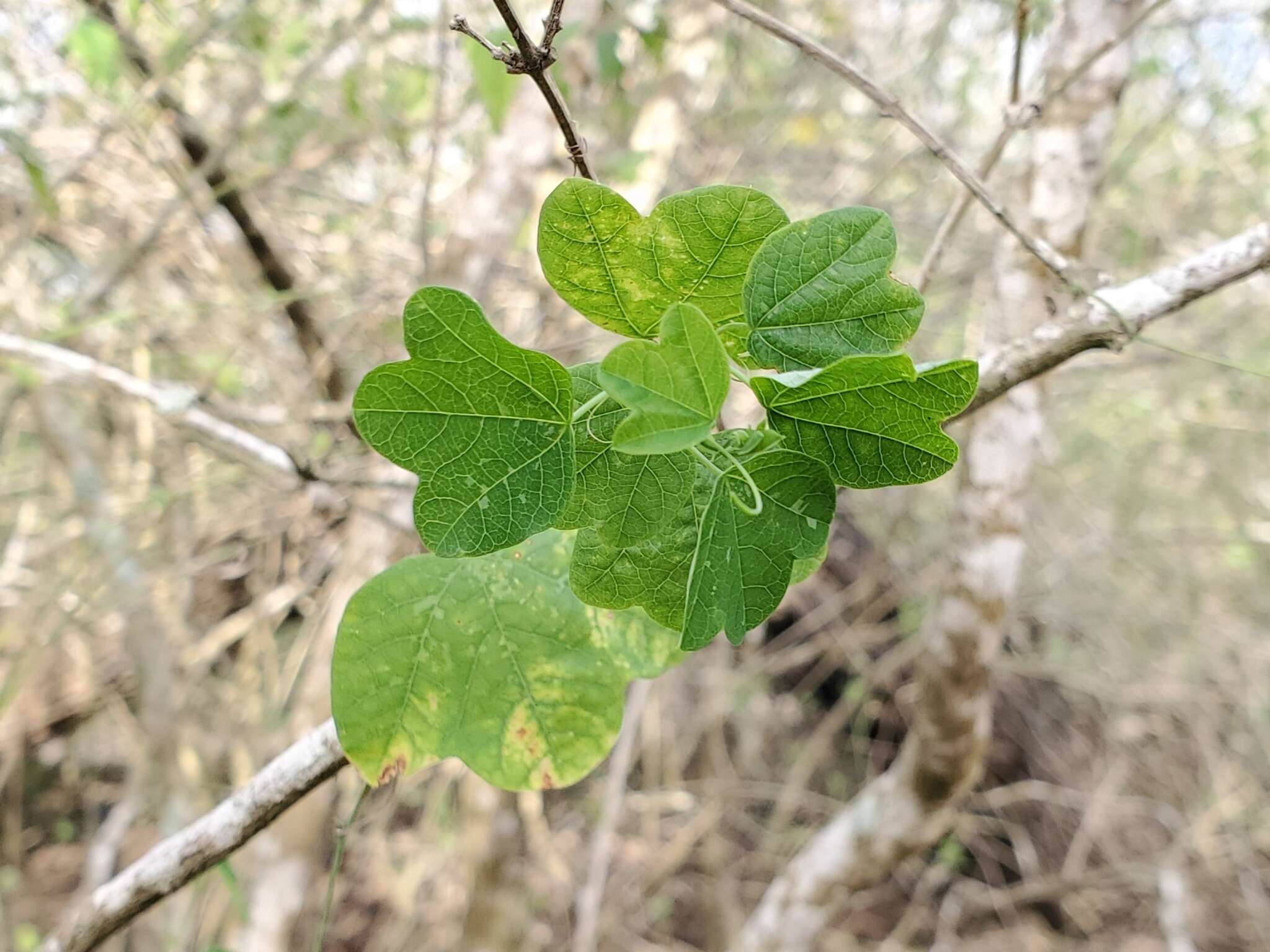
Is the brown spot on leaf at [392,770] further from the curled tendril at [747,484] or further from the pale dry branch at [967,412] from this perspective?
the curled tendril at [747,484]

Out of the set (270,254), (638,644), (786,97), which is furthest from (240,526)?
(786,97)

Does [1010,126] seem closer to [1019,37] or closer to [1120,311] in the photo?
[1019,37]

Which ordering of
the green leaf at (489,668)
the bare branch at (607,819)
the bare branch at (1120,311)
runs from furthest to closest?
the bare branch at (607,819) < the bare branch at (1120,311) < the green leaf at (489,668)

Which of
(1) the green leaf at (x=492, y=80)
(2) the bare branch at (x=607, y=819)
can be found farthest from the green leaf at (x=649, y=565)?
(2) the bare branch at (x=607, y=819)

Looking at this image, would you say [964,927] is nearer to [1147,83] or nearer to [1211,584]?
[1211,584]

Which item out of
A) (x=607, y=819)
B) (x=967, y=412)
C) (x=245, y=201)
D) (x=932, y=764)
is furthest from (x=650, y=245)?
(x=607, y=819)

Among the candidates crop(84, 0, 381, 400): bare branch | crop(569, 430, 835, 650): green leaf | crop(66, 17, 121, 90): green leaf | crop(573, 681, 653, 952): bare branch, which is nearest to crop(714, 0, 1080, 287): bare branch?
crop(569, 430, 835, 650): green leaf
